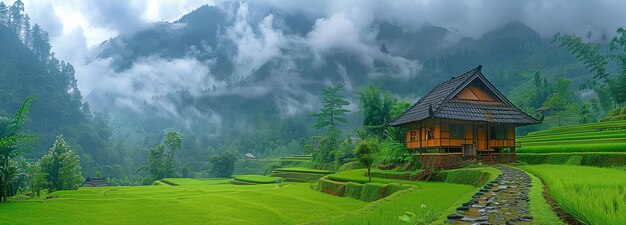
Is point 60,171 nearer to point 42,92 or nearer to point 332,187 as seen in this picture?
point 332,187

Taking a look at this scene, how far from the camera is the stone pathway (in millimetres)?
6505

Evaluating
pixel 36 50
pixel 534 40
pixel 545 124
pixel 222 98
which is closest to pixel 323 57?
pixel 222 98

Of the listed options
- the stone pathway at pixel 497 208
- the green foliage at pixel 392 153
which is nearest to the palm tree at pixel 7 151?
the stone pathway at pixel 497 208

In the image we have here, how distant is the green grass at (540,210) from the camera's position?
6217 millimetres

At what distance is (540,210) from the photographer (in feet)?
23.2

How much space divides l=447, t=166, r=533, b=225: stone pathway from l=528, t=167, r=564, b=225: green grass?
0.09m

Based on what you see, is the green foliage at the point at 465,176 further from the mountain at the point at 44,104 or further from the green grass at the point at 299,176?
the mountain at the point at 44,104

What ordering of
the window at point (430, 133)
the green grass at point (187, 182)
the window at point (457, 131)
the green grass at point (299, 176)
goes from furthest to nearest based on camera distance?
the green grass at point (299, 176) → the green grass at point (187, 182) → the window at point (430, 133) → the window at point (457, 131)

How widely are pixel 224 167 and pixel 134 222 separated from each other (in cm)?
5926

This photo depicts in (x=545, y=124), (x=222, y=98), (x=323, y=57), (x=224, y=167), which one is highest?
(x=323, y=57)

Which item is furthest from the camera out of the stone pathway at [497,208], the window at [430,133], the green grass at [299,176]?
the green grass at [299,176]

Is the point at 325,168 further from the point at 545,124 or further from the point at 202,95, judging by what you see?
the point at 202,95

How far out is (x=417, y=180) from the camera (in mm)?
20391

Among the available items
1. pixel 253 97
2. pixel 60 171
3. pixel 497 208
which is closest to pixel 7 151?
pixel 497 208
